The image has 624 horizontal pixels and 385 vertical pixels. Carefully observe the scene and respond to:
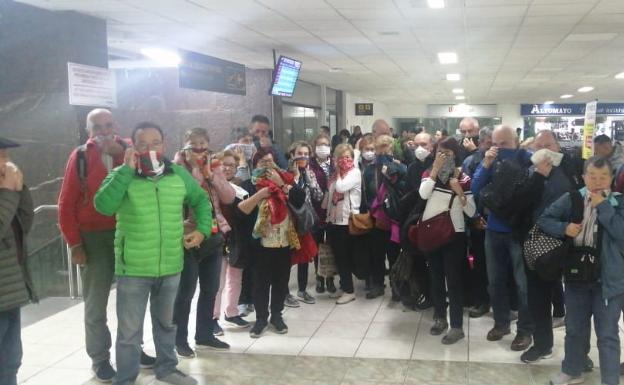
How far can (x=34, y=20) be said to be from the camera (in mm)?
5539

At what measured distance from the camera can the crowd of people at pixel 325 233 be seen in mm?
3227

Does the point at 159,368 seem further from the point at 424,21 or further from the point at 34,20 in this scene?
the point at 424,21

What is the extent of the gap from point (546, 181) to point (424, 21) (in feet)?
11.3

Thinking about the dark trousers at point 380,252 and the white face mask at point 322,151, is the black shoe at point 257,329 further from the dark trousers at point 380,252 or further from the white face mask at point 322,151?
the white face mask at point 322,151

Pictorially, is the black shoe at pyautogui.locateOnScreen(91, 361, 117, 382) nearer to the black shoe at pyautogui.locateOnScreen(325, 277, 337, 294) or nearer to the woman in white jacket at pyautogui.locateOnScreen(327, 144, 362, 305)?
the woman in white jacket at pyautogui.locateOnScreen(327, 144, 362, 305)

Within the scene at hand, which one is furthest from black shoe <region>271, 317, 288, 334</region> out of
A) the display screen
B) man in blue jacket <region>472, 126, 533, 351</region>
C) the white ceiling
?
the display screen

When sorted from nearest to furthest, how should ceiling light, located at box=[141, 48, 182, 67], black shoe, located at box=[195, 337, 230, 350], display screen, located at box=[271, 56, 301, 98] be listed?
1. black shoe, located at box=[195, 337, 230, 350]
2. display screen, located at box=[271, 56, 301, 98]
3. ceiling light, located at box=[141, 48, 182, 67]

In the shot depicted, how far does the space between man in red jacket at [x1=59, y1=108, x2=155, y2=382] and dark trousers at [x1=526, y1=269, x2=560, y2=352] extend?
2690mm

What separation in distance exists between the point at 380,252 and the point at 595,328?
2.37m

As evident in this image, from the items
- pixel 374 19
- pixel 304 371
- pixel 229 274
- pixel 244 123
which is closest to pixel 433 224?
pixel 304 371

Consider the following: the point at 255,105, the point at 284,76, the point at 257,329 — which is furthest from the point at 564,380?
A: the point at 255,105

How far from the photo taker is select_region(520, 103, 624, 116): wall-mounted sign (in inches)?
941

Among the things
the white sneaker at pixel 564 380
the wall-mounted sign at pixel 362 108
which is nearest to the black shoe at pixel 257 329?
the white sneaker at pixel 564 380

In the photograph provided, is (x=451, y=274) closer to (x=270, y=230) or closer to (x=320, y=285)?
(x=270, y=230)
